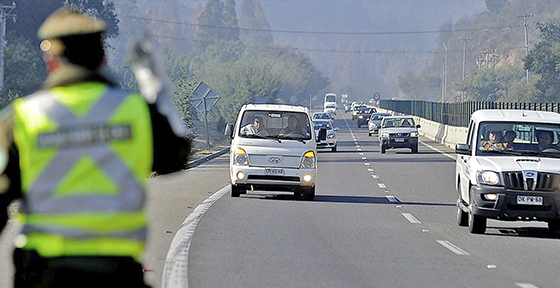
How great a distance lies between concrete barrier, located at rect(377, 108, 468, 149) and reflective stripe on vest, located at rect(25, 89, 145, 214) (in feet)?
126

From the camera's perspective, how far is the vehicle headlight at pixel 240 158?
19.8m

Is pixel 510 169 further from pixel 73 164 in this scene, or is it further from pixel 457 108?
pixel 457 108

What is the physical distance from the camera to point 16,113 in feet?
13.4

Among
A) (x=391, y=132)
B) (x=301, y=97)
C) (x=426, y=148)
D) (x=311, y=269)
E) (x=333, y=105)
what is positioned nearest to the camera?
(x=311, y=269)

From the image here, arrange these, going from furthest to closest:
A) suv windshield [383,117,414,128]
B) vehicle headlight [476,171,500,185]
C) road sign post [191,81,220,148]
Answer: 1. road sign post [191,81,220,148]
2. suv windshield [383,117,414,128]
3. vehicle headlight [476,171,500,185]

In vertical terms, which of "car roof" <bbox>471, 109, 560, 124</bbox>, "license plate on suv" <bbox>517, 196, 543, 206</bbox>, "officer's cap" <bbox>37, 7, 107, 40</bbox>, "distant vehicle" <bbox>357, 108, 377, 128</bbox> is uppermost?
"officer's cap" <bbox>37, 7, 107, 40</bbox>

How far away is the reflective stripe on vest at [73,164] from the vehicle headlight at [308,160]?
15.6m

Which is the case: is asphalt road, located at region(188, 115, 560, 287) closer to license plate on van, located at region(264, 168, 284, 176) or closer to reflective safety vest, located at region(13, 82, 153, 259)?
license plate on van, located at region(264, 168, 284, 176)

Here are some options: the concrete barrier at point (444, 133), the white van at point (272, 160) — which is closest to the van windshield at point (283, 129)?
the white van at point (272, 160)

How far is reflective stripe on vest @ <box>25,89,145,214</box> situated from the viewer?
4.04 m

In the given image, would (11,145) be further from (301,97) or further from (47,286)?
(301,97)

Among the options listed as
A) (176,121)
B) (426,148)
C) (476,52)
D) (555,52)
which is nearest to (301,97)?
(476,52)

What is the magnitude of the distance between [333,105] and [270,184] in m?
119

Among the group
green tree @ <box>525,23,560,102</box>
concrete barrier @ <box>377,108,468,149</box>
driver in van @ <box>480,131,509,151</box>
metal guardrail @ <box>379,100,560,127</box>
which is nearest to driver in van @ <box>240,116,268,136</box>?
driver in van @ <box>480,131,509,151</box>
